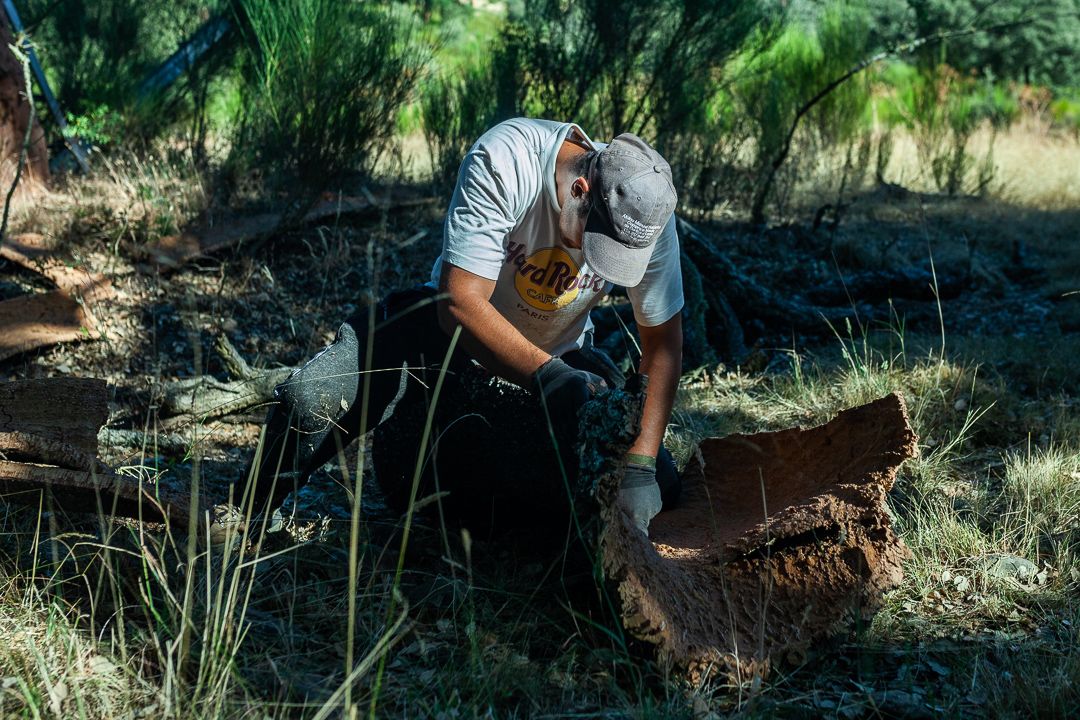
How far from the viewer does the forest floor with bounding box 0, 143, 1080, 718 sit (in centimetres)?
204

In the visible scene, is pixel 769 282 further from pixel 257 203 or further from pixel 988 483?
pixel 257 203

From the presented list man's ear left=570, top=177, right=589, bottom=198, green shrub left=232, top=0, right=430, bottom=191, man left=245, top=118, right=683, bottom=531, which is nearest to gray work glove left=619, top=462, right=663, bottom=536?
man left=245, top=118, right=683, bottom=531

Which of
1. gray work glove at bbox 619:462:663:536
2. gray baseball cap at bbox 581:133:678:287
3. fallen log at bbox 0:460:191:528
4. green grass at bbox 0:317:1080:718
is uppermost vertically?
gray baseball cap at bbox 581:133:678:287

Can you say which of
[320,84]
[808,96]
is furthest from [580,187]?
[808,96]

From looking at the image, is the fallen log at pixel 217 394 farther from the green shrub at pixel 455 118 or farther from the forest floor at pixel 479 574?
the green shrub at pixel 455 118

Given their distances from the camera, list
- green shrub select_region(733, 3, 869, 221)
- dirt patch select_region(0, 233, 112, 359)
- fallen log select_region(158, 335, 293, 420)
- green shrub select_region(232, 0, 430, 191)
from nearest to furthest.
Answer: fallen log select_region(158, 335, 293, 420) → dirt patch select_region(0, 233, 112, 359) → green shrub select_region(232, 0, 430, 191) → green shrub select_region(733, 3, 869, 221)

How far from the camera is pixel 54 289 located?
4.77 m

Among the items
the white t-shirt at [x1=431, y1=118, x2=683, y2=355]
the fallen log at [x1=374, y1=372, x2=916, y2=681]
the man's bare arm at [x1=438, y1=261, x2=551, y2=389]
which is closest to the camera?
the fallen log at [x1=374, y1=372, x2=916, y2=681]

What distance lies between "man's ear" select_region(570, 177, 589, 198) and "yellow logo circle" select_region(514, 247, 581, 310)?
22 cm

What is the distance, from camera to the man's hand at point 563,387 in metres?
2.25

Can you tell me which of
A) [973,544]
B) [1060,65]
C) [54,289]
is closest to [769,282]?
[973,544]

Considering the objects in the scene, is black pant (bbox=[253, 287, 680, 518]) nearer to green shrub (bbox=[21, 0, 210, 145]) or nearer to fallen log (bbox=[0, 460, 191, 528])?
fallen log (bbox=[0, 460, 191, 528])

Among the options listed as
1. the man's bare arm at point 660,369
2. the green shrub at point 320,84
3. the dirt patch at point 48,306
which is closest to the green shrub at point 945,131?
the green shrub at point 320,84

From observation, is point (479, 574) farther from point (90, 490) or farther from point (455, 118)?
point (455, 118)
